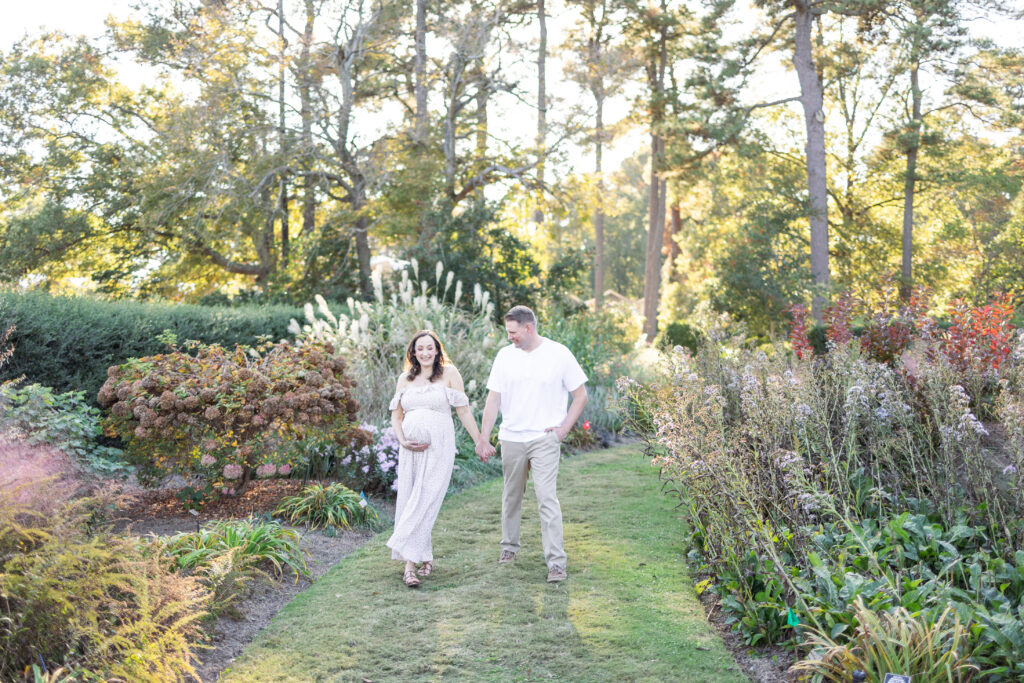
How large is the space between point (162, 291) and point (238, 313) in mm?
8331

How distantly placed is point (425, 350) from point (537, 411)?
0.85 meters

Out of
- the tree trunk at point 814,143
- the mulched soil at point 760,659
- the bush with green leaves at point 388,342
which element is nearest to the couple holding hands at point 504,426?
the mulched soil at point 760,659

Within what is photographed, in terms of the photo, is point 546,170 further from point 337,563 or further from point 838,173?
point 838,173

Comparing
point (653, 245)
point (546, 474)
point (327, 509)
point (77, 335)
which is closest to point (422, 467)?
point (546, 474)

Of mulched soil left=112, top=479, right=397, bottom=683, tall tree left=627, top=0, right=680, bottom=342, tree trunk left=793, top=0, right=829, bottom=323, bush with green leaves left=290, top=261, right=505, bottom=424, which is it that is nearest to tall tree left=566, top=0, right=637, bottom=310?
tall tree left=627, top=0, right=680, bottom=342

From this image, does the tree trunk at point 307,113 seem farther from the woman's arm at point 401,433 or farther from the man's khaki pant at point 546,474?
the man's khaki pant at point 546,474

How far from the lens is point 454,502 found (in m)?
7.83

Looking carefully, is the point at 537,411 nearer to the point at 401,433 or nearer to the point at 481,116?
the point at 401,433

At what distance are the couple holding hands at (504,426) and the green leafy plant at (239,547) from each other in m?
0.74

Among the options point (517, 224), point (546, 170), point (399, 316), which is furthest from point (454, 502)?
point (546, 170)

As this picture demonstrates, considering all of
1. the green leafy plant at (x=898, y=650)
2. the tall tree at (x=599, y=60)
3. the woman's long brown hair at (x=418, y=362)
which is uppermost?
the tall tree at (x=599, y=60)

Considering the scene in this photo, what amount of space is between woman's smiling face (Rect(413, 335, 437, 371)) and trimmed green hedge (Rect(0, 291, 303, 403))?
4767 mm

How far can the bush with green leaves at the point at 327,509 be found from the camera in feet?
22.1

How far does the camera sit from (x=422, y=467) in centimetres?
558
